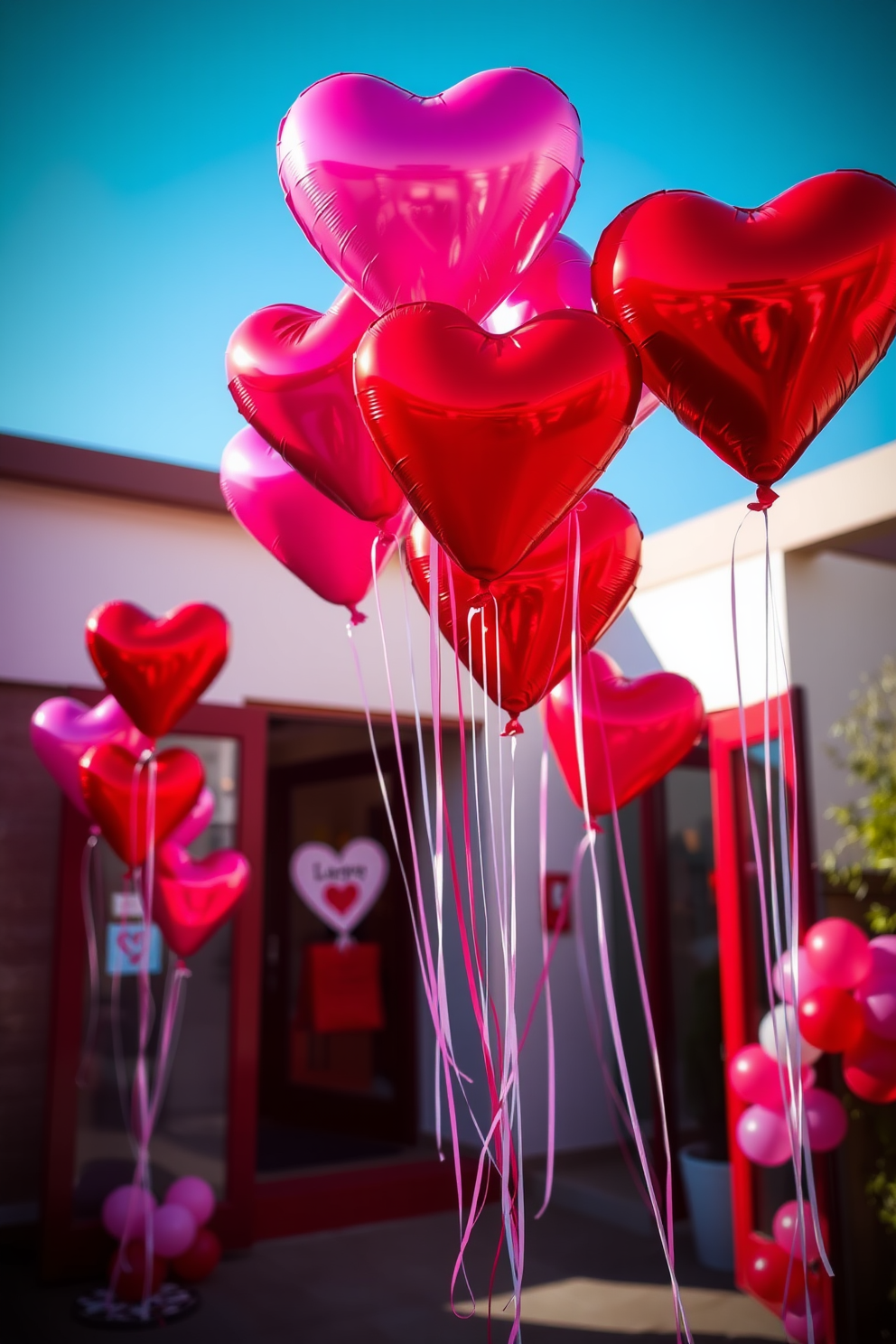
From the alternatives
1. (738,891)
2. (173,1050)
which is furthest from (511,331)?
(173,1050)

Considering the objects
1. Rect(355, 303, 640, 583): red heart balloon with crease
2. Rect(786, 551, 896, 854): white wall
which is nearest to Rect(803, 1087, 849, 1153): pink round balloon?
Rect(786, 551, 896, 854): white wall

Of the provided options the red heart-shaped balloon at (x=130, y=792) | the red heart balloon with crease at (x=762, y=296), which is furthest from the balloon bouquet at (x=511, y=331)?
the red heart-shaped balloon at (x=130, y=792)

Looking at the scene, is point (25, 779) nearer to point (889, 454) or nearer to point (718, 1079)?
point (718, 1079)

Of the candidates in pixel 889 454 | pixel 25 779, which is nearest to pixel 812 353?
pixel 889 454

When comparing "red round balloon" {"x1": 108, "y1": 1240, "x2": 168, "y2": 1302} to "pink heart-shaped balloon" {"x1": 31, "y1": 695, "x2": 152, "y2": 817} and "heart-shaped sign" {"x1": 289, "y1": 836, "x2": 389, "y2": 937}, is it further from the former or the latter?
"heart-shaped sign" {"x1": 289, "y1": 836, "x2": 389, "y2": 937}

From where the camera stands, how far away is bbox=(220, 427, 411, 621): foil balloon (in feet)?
6.75

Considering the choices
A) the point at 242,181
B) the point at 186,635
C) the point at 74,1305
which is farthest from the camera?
the point at 242,181

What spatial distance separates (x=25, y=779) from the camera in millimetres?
4426

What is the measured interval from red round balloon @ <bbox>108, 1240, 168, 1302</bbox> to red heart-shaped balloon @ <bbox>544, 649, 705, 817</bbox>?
2459 millimetres

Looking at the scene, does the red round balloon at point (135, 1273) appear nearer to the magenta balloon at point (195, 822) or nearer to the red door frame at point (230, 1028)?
the red door frame at point (230, 1028)

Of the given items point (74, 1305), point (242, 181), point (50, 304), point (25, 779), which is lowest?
point (74, 1305)

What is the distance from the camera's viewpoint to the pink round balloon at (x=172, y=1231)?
3613 mm

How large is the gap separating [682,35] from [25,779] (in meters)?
4.19

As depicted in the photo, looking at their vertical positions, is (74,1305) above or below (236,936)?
below
